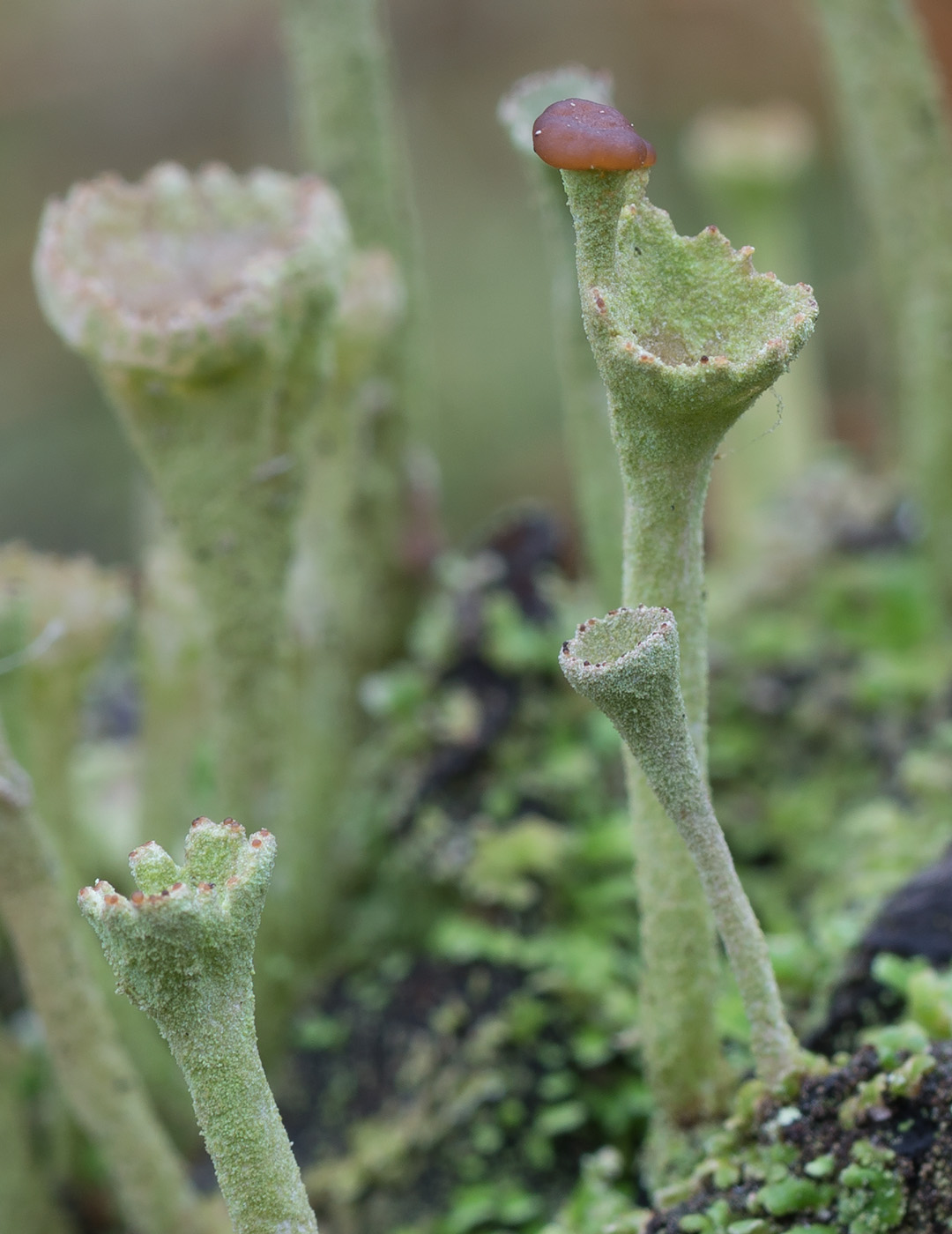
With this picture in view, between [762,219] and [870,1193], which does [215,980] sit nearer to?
[870,1193]

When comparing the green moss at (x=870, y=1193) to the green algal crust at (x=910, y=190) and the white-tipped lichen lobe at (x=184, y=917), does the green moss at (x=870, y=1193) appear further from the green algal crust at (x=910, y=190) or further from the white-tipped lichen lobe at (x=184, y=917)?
the green algal crust at (x=910, y=190)

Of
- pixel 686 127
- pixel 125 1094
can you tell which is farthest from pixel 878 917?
pixel 686 127

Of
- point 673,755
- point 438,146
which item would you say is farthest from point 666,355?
point 438,146

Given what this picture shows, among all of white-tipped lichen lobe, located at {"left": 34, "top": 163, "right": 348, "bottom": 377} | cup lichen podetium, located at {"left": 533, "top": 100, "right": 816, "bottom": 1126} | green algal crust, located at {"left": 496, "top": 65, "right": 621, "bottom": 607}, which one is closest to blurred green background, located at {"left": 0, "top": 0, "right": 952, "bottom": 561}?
green algal crust, located at {"left": 496, "top": 65, "right": 621, "bottom": 607}

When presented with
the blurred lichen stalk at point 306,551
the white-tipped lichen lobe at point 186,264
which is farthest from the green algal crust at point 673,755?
the white-tipped lichen lobe at point 186,264

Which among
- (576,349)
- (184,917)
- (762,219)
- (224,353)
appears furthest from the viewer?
(762,219)

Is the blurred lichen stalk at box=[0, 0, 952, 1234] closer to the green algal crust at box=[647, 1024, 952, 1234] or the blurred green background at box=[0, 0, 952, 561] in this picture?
the green algal crust at box=[647, 1024, 952, 1234]

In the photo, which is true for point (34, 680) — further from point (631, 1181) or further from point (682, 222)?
point (682, 222)
